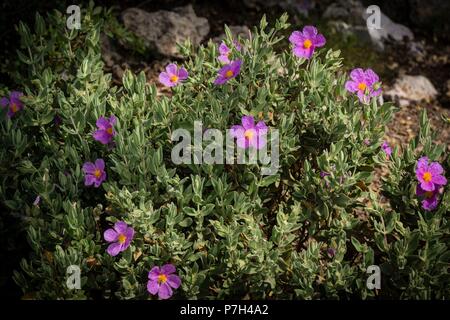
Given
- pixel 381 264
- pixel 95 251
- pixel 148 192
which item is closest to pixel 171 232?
pixel 148 192

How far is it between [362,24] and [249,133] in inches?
117

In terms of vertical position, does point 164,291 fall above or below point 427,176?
below

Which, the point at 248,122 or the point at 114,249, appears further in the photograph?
the point at 248,122

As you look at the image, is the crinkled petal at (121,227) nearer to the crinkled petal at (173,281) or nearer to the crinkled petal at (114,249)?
the crinkled petal at (114,249)

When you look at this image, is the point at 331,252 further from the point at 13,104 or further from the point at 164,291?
the point at 13,104

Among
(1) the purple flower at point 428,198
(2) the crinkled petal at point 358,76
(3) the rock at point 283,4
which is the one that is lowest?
(1) the purple flower at point 428,198

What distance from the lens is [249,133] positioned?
2.37 m

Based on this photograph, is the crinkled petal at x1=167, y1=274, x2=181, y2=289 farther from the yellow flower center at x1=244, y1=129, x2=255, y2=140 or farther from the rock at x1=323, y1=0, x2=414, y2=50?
the rock at x1=323, y1=0, x2=414, y2=50

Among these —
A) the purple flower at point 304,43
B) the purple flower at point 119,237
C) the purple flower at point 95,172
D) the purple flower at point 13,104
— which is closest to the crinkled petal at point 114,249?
the purple flower at point 119,237

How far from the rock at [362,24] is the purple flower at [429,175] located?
270cm

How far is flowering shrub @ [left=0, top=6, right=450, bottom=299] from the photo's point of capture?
90.1 inches

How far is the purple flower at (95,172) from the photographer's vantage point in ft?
8.09

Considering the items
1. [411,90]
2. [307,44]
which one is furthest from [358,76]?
[411,90]

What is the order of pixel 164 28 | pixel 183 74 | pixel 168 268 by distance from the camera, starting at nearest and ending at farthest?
pixel 168 268
pixel 183 74
pixel 164 28
